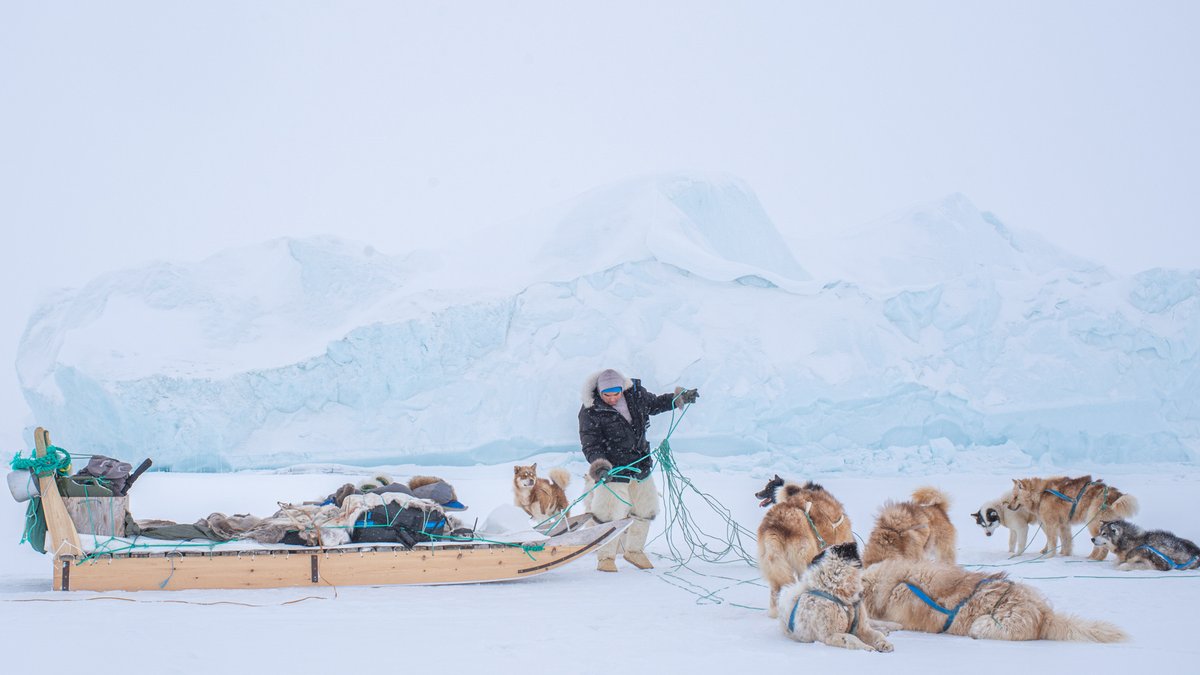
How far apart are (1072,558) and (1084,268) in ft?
38.2

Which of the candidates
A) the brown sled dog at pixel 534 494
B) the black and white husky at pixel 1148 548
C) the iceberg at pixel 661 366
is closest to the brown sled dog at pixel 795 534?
the black and white husky at pixel 1148 548

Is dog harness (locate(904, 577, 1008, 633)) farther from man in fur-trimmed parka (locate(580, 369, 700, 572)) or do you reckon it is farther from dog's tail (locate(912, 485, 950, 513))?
man in fur-trimmed parka (locate(580, 369, 700, 572))

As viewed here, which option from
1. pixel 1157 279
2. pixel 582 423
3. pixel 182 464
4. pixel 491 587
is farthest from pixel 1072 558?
pixel 182 464

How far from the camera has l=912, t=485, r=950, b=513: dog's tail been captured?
15.5 ft

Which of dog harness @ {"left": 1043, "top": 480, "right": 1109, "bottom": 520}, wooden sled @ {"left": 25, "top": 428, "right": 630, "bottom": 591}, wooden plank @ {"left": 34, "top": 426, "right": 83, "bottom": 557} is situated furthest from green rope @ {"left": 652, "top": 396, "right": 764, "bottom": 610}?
wooden plank @ {"left": 34, "top": 426, "right": 83, "bottom": 557}

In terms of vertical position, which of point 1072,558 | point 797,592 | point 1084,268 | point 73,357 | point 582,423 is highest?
point 1084,268

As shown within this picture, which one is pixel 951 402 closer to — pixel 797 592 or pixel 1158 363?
pixel 1158 363

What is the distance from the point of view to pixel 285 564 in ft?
13.7

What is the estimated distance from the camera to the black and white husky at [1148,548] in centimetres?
473

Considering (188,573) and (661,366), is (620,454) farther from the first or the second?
(661,366)

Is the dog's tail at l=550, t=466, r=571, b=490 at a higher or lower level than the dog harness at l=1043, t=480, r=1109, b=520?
higher

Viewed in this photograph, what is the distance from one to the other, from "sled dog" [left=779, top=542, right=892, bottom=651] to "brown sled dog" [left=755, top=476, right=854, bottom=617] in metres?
0.50

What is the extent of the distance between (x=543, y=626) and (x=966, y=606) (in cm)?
→ 156

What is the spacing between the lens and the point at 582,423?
17.4ft
